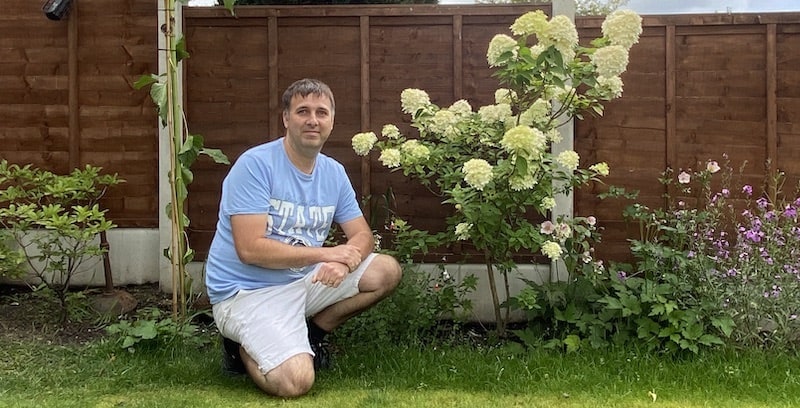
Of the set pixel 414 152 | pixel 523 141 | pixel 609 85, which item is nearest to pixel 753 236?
pixel 609 85

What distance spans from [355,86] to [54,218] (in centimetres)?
179

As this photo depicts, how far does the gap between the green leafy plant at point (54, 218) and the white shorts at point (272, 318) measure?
117cm

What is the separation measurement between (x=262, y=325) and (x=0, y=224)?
223cm

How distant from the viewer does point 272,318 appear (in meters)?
2.70

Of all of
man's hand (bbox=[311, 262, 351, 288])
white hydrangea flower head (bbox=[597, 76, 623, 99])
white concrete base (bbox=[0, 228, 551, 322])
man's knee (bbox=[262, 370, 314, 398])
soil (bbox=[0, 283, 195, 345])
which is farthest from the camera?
white concrete base (bbox=[0, 228, 551, 322])

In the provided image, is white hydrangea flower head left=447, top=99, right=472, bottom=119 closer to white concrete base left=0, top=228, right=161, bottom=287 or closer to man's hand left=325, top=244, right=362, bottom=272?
man's hand left=325, top=244, right=362, bottom=272

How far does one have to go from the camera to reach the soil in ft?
11.2

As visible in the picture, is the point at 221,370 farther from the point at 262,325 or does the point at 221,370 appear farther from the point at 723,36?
the point at 723,36

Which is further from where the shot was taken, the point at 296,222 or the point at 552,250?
the point at 552,250

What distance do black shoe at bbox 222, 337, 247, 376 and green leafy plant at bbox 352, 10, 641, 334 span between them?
3.78 ft

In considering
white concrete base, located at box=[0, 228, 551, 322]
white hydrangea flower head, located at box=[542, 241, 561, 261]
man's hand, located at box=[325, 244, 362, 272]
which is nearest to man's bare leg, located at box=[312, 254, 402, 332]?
man's hand, located at box=[325, 244, 362, 272]

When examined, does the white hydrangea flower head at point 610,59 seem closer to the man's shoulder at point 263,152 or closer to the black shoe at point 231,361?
the man's shoulder at point 263,152

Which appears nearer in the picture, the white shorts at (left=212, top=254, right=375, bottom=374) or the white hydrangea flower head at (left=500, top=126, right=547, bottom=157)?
the white shorts at (left=212, top=254, right=375, bottom=374)

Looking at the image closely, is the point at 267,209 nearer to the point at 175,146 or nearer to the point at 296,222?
the point at 296,222
